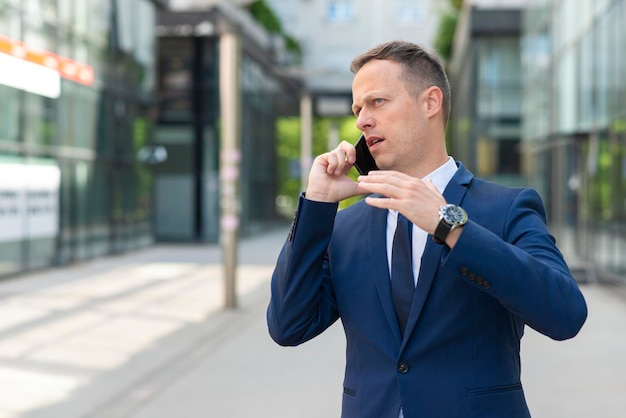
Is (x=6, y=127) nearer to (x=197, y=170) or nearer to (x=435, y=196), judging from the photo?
(x=197, y=170)

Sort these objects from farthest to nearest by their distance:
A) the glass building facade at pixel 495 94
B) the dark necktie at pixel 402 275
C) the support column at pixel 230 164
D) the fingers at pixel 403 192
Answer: the glass building facade at pixel 495 94
the support column at pixel 230 164
the dark necktie at pixel 402 275
the fingers at pixel 403 192

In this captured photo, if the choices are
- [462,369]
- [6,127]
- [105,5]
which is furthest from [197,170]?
[462,369]

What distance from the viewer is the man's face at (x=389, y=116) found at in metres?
2.12

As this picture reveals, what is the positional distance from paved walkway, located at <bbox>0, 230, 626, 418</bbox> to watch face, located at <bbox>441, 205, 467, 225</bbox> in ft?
16.0

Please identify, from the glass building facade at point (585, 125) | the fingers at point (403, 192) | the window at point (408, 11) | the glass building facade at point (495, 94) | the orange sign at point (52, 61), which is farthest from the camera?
the window at point (408, 11)

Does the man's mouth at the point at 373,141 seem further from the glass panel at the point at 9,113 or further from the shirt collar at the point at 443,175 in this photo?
the glass panel at the point at 9,113

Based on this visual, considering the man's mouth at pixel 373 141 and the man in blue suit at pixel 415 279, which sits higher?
the man's mouth at pixel 373 141

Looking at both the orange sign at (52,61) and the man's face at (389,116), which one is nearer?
the man's face at (389,116)

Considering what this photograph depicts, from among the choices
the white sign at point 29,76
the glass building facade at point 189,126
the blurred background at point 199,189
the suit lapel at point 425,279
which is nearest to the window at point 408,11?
the blurred background at point 199,189

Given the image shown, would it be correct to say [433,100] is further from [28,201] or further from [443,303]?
[28,201]

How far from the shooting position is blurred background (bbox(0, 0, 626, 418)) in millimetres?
7965

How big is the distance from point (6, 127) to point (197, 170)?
12.3 m

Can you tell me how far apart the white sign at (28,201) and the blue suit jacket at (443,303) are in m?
15.2

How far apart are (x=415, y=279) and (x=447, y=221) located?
271mm
